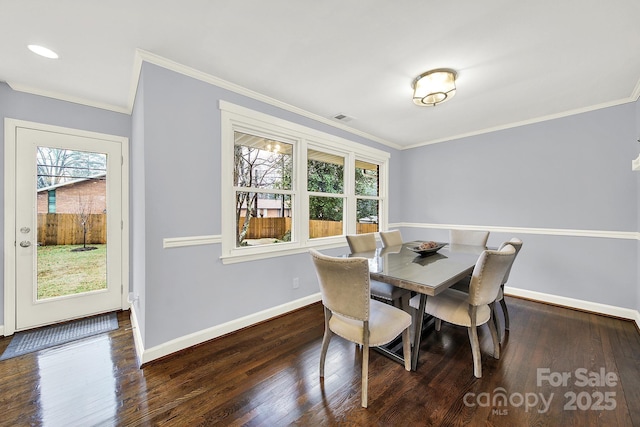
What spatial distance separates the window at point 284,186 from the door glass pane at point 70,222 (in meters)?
1.63

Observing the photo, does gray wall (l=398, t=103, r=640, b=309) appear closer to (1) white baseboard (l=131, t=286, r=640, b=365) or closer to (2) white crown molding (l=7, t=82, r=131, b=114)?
(1) white baseboard (l=131, t=286, r=640, b=365)

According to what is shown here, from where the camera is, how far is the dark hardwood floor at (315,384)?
148 centimetres

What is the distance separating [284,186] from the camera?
3029mm

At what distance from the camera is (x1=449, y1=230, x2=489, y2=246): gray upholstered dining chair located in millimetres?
3180

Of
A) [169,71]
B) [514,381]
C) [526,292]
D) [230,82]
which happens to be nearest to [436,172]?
[526,292]

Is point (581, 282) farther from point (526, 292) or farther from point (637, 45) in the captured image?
point (637, 45)

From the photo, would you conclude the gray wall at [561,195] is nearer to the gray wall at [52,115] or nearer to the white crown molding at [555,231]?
the white crown molding at [555,231]

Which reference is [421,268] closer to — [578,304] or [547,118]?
[578,304]

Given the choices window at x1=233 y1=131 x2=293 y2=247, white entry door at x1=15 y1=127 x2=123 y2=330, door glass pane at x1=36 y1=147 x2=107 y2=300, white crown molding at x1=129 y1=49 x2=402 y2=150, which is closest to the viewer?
white crown molding at x1=129 y1=49 x2=402 y2=150

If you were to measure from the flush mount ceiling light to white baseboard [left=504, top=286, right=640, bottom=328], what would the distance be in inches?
116

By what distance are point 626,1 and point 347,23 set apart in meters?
1.63

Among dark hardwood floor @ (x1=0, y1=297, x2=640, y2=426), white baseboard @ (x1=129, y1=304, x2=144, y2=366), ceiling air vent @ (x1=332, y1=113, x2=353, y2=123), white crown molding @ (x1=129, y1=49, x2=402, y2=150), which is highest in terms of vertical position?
ceiling air vent @ (x1=332, y1=113, x2=353, y2=123)

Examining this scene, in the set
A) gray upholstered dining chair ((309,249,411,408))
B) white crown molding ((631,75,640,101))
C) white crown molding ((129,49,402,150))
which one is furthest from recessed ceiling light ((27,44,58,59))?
white crown molding ((631,75,640,101))

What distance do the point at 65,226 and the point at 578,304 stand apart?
6021 mm
